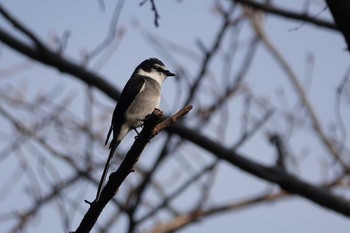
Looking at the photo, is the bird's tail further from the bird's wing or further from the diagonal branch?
the diagonal branch

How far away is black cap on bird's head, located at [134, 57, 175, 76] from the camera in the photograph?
4652 mm

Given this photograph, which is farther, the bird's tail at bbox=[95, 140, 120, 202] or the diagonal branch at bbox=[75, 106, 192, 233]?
the bird's tail at bbox=[95, 140, 120, 202]

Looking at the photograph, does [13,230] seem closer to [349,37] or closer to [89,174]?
[89,174]

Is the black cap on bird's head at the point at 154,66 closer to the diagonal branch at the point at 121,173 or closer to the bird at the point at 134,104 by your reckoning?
the bird at the point at 134,104

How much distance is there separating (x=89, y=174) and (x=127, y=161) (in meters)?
3.70

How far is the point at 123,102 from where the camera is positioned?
13.3 ft

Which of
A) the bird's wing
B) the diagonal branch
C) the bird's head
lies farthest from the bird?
the diagonal branch

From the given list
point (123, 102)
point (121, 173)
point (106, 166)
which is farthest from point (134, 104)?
point (121, 173)

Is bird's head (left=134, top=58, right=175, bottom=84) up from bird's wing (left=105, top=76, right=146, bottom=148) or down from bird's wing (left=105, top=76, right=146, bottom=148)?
down

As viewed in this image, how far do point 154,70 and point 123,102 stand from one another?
2.33 ft

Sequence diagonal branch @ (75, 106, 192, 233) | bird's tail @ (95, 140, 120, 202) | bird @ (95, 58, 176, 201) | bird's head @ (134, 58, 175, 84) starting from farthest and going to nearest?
bird's head @ (134, 58, 175, 84)
bird @ (95, 58, 176, 201)
bird's tail @ (95, 140, 120, 202)
diagonal branch @ (75, 106, 192, 233)

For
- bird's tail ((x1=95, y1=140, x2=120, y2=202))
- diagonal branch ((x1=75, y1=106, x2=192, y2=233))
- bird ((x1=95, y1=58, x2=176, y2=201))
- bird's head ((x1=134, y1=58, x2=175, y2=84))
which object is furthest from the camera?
bird's head ((x1=134, y1=58, x2=175, y2=84))

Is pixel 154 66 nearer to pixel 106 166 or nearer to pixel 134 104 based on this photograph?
pixel 134 104

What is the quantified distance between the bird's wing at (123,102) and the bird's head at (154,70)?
360mm
